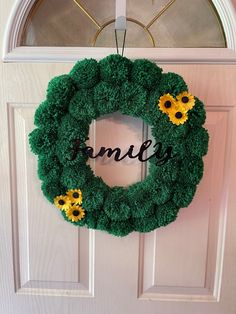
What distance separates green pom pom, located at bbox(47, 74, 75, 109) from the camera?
87cm

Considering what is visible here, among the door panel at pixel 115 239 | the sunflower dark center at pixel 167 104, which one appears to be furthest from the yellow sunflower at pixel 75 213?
the sunflower dark center at pixel 167 104

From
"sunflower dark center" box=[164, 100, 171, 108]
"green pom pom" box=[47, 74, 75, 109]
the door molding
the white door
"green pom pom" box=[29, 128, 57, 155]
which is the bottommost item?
the white door

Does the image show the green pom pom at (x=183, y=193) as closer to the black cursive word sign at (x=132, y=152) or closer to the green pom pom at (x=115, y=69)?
the black cursive word sign at (x=132, y=152)

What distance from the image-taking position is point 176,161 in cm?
90

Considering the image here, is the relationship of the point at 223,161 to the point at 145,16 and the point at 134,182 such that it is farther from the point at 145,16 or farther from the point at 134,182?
the point at 145,16

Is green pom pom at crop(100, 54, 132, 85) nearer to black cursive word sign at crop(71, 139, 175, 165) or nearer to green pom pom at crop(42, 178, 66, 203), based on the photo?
black cursive word sign at crop(71, 139, 175, 165)

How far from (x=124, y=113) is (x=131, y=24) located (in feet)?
0.86

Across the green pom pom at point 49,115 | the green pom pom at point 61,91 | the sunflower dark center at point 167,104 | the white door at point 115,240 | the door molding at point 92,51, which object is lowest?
the white door at point 115,240

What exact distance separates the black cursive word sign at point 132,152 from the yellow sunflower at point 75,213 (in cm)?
13

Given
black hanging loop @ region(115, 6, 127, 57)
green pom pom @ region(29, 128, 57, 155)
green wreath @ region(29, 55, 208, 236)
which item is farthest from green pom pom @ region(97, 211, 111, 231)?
black hanging loop @ region(115, 6, 127, 57)

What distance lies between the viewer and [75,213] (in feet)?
3.07

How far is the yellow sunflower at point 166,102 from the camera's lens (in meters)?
0.87

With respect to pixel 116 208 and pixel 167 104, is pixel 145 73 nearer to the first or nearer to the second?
pixel 167 104

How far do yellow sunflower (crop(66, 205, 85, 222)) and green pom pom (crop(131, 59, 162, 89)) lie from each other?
35 centimetres
